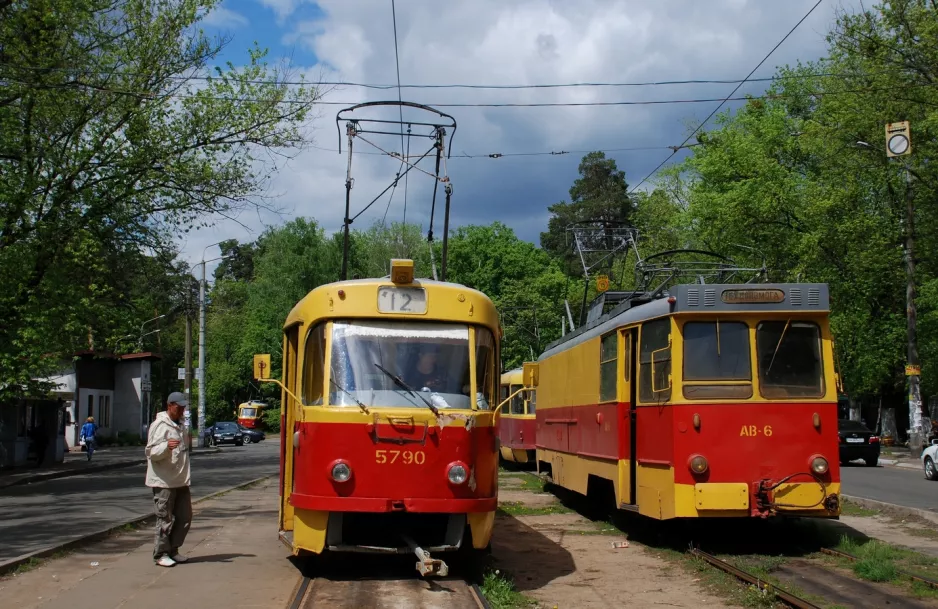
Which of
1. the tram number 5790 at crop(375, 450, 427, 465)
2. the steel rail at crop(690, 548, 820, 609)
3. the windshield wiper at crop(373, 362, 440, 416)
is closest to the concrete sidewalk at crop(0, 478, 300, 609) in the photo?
the tram number 5790 at crop(375, 450, 427, 465)

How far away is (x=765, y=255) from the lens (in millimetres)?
38812

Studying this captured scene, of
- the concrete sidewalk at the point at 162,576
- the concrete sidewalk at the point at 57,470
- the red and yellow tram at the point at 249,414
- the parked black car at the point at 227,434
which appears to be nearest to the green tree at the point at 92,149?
the concrete sidewalk at the point at 57,470

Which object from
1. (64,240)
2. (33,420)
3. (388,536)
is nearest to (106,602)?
(388,536)

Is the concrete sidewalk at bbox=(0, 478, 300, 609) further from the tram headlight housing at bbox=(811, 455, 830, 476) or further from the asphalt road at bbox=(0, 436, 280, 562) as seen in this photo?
the tram headlight housing at bbox=(811, 455, 830, 476)

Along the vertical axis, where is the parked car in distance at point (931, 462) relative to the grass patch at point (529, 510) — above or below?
above

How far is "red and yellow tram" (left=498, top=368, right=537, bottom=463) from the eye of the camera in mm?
25266

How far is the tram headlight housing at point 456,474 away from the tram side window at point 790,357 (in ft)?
13.6

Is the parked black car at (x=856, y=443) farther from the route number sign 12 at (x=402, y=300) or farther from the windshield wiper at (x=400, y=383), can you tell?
the windshield wiper at (x=400, y=383)

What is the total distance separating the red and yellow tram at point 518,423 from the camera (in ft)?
82.9

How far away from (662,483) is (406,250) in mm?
53482

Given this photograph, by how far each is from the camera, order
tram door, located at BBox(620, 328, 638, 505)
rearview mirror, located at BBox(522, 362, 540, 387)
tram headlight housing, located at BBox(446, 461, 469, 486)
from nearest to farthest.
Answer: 1. tram headlight housing, located at BBox(446, 461, 469, 486)
2. rearview mirror, located at BBox(522, 362, 540, 387)
3. tram door, located at BBox(620, 328, 638, 505)

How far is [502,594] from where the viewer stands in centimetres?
884

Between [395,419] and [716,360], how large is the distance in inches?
169

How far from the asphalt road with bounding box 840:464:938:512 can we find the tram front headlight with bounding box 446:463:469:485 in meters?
10.2
